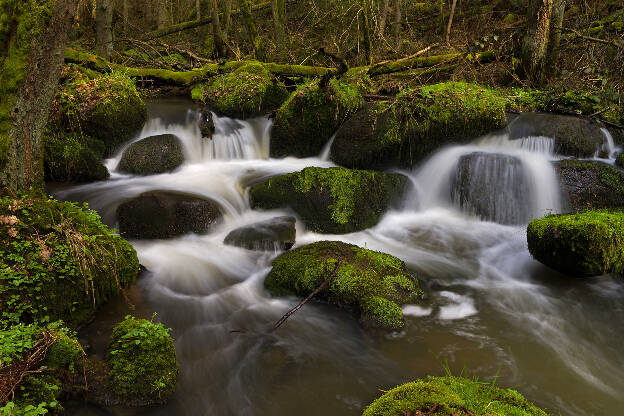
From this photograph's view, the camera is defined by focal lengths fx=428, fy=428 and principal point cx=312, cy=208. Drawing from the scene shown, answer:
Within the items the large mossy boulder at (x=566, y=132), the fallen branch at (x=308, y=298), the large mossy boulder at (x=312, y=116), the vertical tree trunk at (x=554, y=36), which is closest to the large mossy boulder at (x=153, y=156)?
the large mossy boulder at (x=312, y=116)

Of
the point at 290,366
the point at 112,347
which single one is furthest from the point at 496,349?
the point at 112,347

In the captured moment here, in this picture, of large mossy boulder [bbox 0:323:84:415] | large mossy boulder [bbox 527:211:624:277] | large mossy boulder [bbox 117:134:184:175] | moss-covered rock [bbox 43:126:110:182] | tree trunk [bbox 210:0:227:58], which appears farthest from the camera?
tree trunk [bbox 210:0:227:58]

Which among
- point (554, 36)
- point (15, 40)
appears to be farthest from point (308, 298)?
point (554, 36)

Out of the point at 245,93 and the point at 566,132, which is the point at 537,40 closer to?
the point at 566,132

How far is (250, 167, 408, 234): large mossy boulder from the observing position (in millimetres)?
6914

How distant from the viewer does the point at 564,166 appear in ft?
23.7

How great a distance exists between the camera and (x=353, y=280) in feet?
15.6

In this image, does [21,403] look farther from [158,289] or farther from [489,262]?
[489,262]

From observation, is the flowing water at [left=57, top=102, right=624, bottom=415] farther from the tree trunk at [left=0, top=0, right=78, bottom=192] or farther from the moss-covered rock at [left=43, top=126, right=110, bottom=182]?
the tree trunk at [left=0, top=0, right=78, bottom=192]

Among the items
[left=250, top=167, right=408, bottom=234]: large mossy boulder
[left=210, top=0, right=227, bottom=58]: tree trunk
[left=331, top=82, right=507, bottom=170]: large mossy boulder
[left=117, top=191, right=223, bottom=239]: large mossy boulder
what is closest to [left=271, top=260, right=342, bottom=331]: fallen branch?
[left=250, top=167, right=408, bottom=234]: large mossy boulder

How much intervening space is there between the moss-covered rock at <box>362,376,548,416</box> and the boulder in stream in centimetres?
364

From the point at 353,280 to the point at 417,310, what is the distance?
80 cm

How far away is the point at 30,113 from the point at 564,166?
A: 7.69m

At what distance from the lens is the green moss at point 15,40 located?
4.05m
